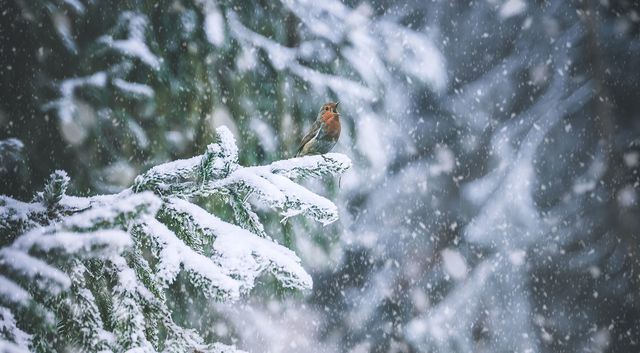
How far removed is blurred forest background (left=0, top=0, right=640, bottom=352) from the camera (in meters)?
2.93

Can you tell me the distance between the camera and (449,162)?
504 centimetres

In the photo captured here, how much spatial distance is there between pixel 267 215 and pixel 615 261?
13.6 feet

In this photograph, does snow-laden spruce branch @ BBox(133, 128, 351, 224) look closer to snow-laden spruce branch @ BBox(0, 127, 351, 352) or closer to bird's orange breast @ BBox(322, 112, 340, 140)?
snow-laden spruce branch @ BBox(0, 127, 351, 352)

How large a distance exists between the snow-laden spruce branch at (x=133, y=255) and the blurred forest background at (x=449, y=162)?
1.63m

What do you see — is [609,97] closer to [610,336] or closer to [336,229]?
[610,336]

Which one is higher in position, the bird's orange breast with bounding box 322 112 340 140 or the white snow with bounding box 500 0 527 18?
the white snow with bounding box 500 0 527 18

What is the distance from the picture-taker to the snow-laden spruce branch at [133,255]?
0.57m

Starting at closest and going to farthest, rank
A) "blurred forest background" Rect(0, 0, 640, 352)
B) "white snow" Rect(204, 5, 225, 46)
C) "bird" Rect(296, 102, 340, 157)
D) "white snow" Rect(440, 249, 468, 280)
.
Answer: "bird" Rect(296, 102, 340, 157) < "white snow" Rect(204, 5, 225, 46) < "blurred forest background" Rect(0, 0, 640, 352) < "white snow" Rect(440, 249, 468, 280)

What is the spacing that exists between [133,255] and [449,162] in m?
4.50

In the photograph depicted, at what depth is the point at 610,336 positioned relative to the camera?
17.0 feet

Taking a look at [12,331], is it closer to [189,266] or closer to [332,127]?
[189,266]

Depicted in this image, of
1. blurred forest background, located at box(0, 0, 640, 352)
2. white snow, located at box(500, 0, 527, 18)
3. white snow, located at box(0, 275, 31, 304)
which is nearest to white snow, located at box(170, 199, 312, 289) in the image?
white snow, located at box(0, 275, 31, 304)

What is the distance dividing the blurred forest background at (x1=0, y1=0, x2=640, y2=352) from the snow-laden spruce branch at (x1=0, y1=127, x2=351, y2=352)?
64.2 inches

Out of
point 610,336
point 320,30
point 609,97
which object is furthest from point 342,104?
point 610,336
